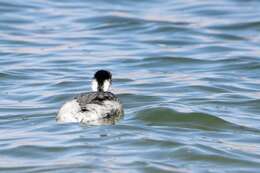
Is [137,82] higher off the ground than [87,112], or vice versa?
[137,82]

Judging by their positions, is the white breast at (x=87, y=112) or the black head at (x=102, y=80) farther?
the black head at (x=102, y=80)

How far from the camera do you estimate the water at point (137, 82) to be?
1260 cm

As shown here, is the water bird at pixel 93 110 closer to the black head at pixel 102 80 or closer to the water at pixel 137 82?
the water at pixel 137 82

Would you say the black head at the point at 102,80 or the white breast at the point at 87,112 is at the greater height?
the black head at the point at 102,80

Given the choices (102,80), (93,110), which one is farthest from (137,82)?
(93,110)

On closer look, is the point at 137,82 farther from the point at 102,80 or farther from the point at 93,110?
the point at 93,110

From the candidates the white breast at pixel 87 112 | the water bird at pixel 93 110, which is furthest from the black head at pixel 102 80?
the white breast at pixel 87 112

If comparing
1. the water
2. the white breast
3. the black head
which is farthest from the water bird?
the black head

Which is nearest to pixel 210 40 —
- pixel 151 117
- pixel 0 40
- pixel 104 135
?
pixel 0 40

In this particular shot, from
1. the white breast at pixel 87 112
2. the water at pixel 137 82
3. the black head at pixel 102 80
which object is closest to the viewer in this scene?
the water at pixel 137 82

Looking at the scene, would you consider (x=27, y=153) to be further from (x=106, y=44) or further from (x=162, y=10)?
(x=162, y=10)

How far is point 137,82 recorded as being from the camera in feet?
59.6

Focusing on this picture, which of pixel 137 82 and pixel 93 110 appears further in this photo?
pixel 137 82

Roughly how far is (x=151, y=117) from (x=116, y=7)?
41.4ft
